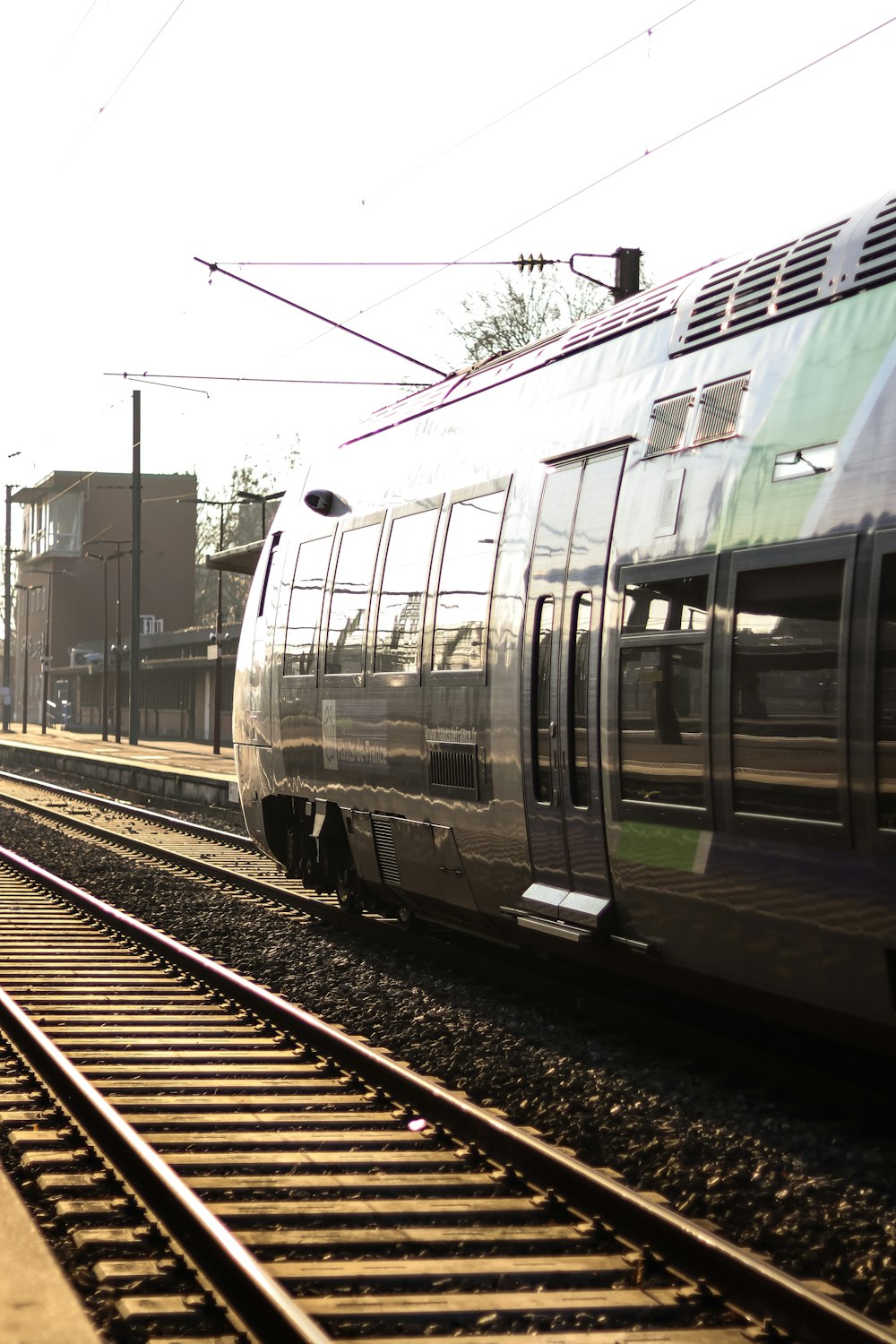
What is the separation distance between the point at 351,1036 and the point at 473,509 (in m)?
2.89

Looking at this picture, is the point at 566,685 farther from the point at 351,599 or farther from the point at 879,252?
the point at 351,599

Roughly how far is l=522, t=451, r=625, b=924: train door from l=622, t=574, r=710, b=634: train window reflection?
0.30 meters

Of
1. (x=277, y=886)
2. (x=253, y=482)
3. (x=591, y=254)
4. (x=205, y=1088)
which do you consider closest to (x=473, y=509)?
(x=205, y=1088)

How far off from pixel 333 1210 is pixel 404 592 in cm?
489

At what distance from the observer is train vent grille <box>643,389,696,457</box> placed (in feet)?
22.6

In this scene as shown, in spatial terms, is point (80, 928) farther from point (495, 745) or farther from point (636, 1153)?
point (636, 1153)

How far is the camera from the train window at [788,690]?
5.67m

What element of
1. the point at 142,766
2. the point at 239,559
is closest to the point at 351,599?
the point at 239,559

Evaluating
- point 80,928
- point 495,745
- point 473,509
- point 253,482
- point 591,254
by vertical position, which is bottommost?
point 80,928

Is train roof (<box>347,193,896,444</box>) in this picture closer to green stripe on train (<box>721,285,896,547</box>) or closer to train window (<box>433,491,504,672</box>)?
green stripe on train (<box>721,285,896,547</box>)

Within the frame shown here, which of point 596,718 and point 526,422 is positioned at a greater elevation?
point 526,422

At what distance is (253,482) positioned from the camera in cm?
9294

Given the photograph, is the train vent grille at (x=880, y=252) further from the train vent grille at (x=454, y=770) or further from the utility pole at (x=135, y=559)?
the utility pole at (x=135, y=559)

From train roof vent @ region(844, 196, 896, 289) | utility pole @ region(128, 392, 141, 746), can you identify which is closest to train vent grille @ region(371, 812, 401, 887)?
train roof vent @ region(844, 196, 896, 289)
